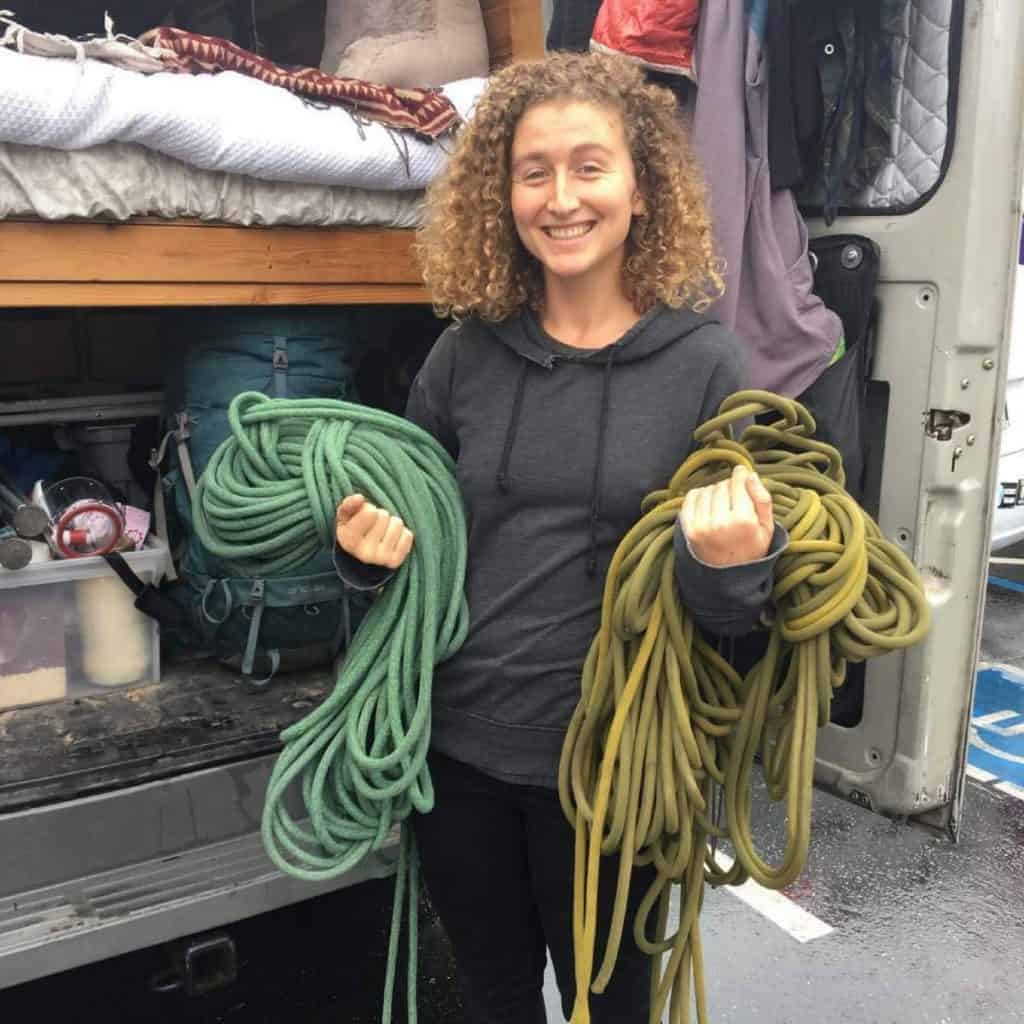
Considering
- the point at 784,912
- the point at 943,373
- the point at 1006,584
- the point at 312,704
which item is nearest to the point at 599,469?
the point at 943,373

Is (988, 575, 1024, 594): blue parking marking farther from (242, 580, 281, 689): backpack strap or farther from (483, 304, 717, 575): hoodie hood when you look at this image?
(483, 304, 717, 575): hoodie hood

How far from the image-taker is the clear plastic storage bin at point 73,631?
226 cm

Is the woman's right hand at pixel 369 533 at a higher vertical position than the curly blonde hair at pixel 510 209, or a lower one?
lower

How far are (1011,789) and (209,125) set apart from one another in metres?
3.12

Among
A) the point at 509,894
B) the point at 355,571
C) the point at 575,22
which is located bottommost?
the point at 509,894

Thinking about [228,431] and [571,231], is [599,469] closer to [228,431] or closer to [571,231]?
[571,231]

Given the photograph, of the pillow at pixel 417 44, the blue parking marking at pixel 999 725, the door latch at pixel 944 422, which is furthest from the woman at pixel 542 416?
the blue parking marking at pixel 999 725

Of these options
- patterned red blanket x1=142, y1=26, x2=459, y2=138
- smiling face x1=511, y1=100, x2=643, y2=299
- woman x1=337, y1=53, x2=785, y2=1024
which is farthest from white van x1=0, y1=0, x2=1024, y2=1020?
smiling face x1=511, y1=100, x2=643, y2=299

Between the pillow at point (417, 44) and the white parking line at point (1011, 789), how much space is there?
9.06 feet

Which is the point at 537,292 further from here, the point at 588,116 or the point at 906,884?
the point at 906,884

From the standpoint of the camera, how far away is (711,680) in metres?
1.38

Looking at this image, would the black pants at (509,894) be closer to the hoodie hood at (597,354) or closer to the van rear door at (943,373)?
the hoodie hood at (597,354)

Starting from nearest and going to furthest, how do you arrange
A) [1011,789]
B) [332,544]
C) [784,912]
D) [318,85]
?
[332,544]
[318,85]
[784,912]
[1011,789]

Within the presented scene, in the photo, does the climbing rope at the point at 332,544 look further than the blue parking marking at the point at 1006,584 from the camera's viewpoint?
No
